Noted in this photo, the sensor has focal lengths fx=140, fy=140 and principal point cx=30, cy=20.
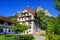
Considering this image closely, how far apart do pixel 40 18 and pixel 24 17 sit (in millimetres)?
9707

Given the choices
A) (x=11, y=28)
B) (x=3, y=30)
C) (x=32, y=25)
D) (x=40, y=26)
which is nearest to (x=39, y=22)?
(x=40, y=26)

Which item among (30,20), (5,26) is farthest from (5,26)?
(30,20)

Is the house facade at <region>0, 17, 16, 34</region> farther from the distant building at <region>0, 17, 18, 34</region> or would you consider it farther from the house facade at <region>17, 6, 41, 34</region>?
the house facade at <region>17, 6, 41, 34</region>

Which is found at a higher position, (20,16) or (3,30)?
(20,16)

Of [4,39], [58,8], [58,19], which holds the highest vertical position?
[58,8]

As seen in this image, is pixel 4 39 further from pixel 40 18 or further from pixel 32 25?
pixel 40 18

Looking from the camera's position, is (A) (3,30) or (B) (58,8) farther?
(A) (3,30)

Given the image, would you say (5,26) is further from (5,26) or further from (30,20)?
(30,20)

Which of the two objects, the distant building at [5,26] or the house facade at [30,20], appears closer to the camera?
the distant building at [5,26]

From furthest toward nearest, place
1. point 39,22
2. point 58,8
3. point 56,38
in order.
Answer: point 39,22, point 58,8, point 56,38

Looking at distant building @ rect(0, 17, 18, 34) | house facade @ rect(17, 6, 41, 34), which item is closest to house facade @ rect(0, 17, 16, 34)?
distant building @ rect(0, 17, 18, 34)

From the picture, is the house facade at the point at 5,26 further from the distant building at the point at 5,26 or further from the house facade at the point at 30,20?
the house facade at the point at 30,20

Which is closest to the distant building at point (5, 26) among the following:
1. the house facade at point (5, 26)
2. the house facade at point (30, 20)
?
the house facade at point (5, 26)

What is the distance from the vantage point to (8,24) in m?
58.5
